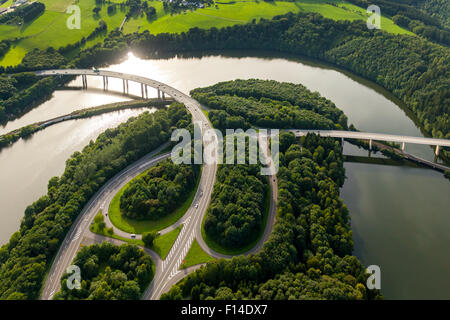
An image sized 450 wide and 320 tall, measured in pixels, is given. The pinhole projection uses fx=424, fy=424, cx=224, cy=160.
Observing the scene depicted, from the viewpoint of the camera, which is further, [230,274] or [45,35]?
[45,35]

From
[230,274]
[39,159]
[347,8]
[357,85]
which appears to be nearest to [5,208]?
[39,159]

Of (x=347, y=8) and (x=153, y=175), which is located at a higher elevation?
(x=347, y=8)

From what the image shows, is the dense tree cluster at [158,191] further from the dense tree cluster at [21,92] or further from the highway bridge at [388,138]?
the dense tree cluster at [21,92]

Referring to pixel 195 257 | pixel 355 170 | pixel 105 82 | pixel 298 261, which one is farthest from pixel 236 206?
pixel 105 82

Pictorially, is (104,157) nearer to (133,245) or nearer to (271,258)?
(133,245)

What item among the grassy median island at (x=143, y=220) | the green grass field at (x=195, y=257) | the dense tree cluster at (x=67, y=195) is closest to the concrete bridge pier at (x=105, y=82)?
the dense tree cluster at (x=67, y=195)
